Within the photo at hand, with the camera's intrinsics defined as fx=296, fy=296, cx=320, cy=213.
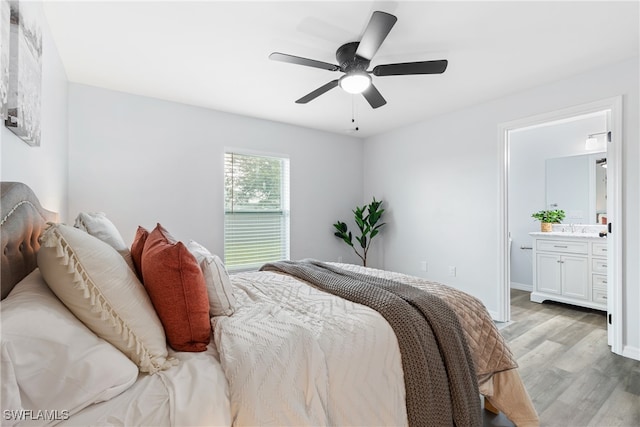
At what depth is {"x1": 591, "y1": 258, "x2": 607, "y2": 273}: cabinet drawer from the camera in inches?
139

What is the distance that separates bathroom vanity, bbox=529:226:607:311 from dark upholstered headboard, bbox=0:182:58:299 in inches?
200

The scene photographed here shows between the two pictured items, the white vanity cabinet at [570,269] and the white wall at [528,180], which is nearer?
the white vanity cabinet at [570,269]

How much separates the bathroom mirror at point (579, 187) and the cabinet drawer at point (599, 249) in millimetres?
625

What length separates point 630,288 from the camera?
2.48m

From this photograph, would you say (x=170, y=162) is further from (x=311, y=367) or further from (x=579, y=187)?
(x=579, y=187)

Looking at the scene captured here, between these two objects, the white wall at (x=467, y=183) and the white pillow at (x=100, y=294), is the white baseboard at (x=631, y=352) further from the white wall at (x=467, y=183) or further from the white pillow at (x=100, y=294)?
the white pillow at (x=100, y=294)

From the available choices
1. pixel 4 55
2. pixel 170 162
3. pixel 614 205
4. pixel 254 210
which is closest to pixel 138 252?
pixel 4 55

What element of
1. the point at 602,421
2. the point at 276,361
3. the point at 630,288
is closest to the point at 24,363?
the point at 276,361

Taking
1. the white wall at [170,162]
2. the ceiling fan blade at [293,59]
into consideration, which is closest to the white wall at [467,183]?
the white wall at [170,162]

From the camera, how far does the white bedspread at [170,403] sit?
813 mm

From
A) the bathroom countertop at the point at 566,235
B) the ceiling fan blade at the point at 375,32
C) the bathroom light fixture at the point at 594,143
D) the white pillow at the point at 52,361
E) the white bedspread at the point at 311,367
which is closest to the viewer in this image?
the white pillow at the point at 52,361

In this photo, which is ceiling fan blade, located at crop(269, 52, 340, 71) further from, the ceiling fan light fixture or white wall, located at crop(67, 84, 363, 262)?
white wall, located at crop(67, 84, 363, 262)

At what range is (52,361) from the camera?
758mm

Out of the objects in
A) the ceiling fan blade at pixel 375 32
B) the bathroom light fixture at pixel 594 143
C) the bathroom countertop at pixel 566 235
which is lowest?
the bathroom countertop at pixel 566 235
